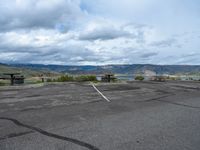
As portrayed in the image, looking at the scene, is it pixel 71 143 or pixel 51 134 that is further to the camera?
pixel 51 134

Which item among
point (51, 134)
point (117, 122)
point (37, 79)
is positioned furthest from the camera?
point (37, 79)

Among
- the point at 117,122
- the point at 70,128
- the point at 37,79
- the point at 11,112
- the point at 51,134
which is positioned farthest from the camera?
the point at 37,79

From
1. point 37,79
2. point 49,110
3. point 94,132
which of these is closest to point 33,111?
point 49,110

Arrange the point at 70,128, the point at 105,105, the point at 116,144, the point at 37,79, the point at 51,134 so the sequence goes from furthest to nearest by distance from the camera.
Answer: the point at 37,79 < the point at 105,105 < the point at 70,128 < the point at 51,134 < the point at 116,144

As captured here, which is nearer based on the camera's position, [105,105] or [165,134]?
[165,134]

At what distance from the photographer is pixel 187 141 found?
225 inches

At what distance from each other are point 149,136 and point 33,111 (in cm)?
444

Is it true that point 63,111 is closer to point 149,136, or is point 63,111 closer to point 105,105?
point 105,105

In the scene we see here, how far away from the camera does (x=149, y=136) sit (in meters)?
6.02

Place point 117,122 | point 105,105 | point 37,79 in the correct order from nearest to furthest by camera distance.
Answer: point 117,122 → point 105,105 → point 37,79

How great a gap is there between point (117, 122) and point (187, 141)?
7.39ft

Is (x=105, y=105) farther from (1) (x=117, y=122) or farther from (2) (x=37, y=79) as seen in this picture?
(2) (x=37, y=79)

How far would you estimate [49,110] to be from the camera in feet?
29.5

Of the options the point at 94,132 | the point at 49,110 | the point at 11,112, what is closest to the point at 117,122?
the point at 94,132
